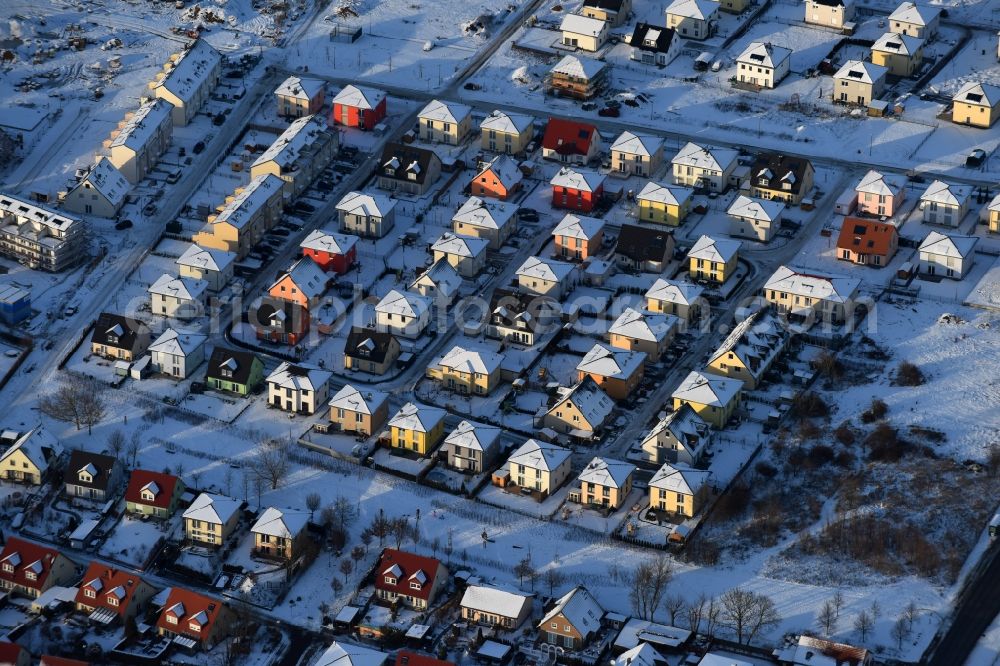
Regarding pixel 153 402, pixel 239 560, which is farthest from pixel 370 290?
pixel 239 560

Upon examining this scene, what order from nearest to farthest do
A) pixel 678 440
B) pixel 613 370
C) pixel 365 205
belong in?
pixel 678 440 < pixel 613 370 < pixel 365 205

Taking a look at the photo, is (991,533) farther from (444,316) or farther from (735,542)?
(444,316)

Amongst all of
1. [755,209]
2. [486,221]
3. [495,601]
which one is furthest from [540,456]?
[755,209]

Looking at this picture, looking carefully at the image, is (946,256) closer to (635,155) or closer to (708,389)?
(708,389)

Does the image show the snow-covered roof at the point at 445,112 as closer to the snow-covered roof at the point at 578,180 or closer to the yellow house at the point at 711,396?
the snow-covered roof at the point at 578,180

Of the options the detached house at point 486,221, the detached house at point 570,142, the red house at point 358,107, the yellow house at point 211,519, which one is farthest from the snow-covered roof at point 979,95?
the yellow house at point 211,519

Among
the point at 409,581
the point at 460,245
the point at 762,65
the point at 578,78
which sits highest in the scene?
the point at 762,65

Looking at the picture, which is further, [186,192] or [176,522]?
[186,192]
